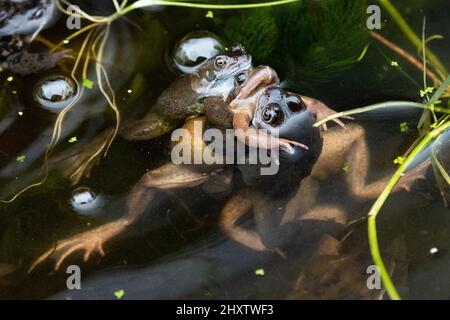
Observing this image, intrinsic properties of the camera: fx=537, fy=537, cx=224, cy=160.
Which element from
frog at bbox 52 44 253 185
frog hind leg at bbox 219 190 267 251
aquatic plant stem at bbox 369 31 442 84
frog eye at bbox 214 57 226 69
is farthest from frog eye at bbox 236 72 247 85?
aquatic plant stem at bbox 369 31 442 84

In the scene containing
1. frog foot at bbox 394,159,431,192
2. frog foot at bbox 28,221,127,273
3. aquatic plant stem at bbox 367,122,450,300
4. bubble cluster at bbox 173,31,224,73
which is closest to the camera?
aquatic plant stem at bbox 367,122,450,300

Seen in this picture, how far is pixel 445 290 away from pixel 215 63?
2.26 metres

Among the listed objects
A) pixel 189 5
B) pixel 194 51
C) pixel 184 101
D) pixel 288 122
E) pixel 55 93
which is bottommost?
pixel 288 122

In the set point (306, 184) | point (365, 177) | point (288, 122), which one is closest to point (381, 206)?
point (365, 177)

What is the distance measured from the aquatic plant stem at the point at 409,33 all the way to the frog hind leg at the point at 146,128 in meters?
2.12

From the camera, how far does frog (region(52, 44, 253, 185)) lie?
4055 millimetres

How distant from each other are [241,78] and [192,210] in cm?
107

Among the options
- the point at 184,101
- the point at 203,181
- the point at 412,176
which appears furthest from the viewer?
the point at 184,101

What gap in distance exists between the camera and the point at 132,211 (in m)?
3.83

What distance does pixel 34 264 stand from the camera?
3.61 meters

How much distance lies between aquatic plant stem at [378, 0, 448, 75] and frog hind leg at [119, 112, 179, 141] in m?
2.12

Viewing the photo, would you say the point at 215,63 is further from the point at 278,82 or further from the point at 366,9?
the point at 366,9

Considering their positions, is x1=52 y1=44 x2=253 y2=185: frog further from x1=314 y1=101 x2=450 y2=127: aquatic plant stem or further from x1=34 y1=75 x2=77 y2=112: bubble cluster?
x1=314 y1=101 x2=450 y2=127: aquatic plant stem

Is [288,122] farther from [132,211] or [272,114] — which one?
[132,211]
